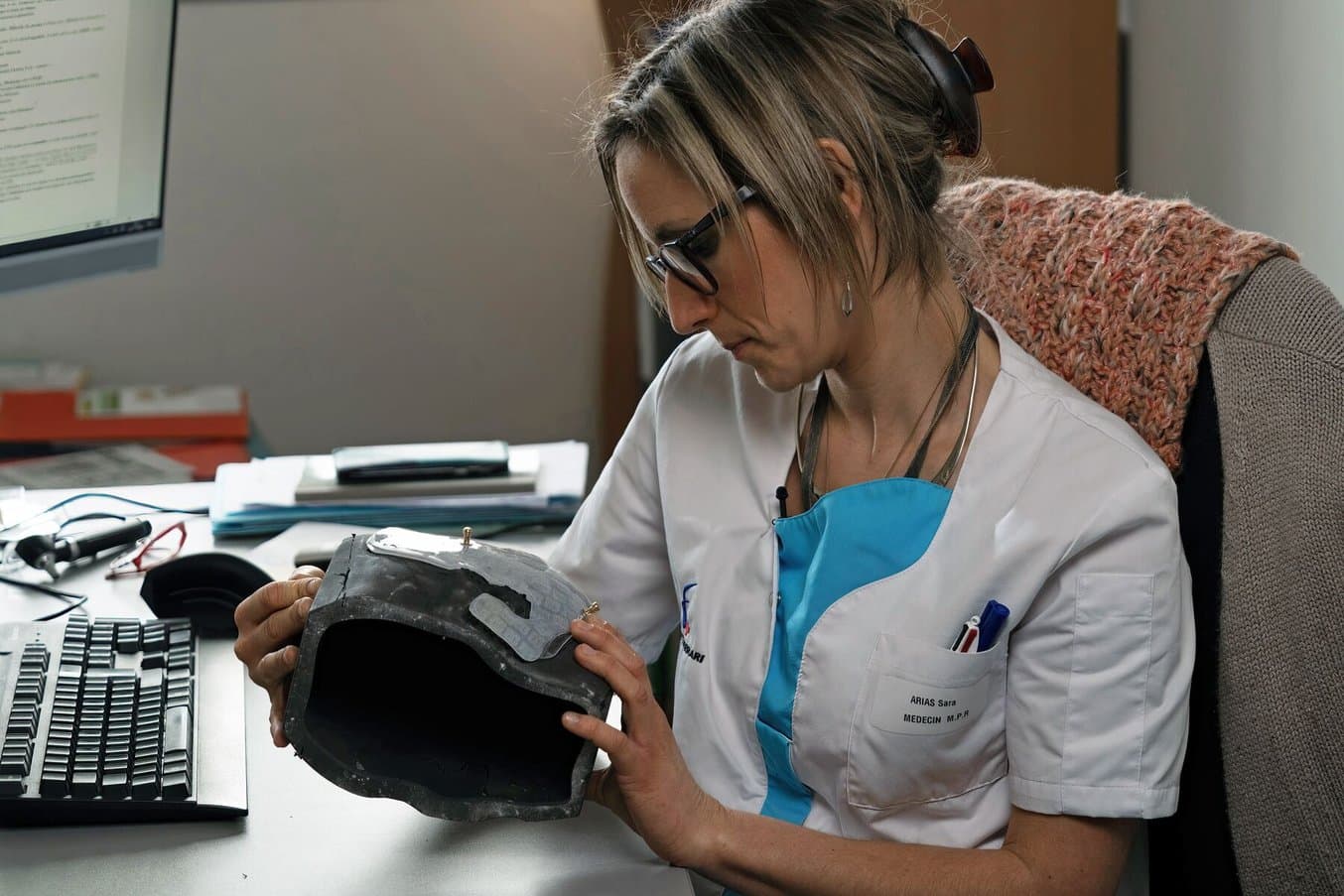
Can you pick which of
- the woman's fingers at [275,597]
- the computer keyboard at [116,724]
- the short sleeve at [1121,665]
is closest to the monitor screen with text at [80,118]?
the computer keyboard at [116,724]

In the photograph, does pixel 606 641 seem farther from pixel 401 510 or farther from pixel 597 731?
pixel 401 510

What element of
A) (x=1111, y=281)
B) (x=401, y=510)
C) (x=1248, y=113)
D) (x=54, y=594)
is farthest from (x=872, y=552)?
(x=1248, y=113)

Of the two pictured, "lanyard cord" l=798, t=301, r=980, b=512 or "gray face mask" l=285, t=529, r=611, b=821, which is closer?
"gray face mask" l=285, t=529, r=611, b=821

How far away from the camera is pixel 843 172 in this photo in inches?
38.8

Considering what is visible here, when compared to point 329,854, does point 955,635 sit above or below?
above

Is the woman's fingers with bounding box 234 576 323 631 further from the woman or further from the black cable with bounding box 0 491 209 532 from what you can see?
the black cable with bounding box 0 491 209 532

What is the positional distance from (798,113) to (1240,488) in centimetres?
39

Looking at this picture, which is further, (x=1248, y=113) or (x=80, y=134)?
(x=1248, y=113)

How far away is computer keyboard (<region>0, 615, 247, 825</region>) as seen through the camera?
92cm

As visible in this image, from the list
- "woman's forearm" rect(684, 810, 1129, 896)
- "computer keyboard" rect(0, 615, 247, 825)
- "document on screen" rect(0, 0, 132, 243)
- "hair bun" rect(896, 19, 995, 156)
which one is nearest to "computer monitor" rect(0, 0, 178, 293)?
"document on screen" rect(0, 0, 132, 243)

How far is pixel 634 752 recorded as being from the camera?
34.5 inches

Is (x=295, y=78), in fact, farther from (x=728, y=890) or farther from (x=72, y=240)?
(x=728, y=890)

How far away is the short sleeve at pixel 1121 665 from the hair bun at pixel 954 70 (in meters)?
0.28

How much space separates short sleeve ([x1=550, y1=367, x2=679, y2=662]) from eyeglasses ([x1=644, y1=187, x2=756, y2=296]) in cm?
22
